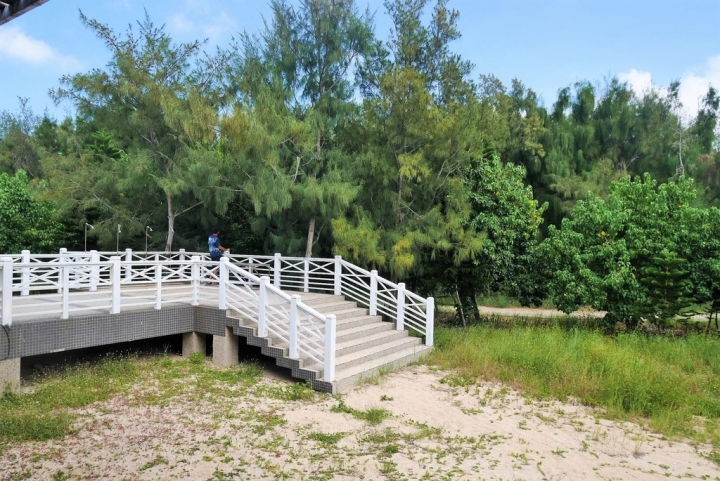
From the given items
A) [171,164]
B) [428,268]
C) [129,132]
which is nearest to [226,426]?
[428,268]

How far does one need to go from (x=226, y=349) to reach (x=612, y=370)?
22.4 ft

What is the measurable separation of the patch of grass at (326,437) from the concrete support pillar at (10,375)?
14.7 feet

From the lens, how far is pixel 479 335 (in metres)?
12.9

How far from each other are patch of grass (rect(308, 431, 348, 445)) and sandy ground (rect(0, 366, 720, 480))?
13 mm

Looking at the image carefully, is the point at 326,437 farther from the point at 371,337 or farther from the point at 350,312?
the point at 350,312

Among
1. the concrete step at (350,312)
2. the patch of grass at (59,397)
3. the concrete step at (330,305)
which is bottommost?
the patch of grass at (59,397)

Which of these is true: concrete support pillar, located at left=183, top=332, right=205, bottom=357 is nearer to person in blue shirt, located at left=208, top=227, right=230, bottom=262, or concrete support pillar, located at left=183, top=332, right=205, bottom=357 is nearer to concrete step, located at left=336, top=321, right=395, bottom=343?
concrete step, located at left=336, top=321, right=395, bottom=343

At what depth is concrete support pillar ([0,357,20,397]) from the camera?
303 inches

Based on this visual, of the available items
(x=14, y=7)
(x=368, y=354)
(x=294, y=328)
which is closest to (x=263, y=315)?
(x=294, y=328)

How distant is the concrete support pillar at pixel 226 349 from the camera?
994 centimetres

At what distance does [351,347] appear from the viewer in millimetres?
10070

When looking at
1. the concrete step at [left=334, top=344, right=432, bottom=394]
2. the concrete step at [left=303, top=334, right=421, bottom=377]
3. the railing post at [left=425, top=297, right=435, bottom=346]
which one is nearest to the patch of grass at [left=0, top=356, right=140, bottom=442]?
the concrete step at [left=303, top=334, right=421, bottom=377]

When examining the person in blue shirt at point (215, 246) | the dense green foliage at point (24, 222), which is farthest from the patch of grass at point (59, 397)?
the dense green foliage at point (24, 222)

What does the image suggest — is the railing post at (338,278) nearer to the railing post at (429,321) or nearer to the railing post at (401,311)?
the railing post at (401,311)
